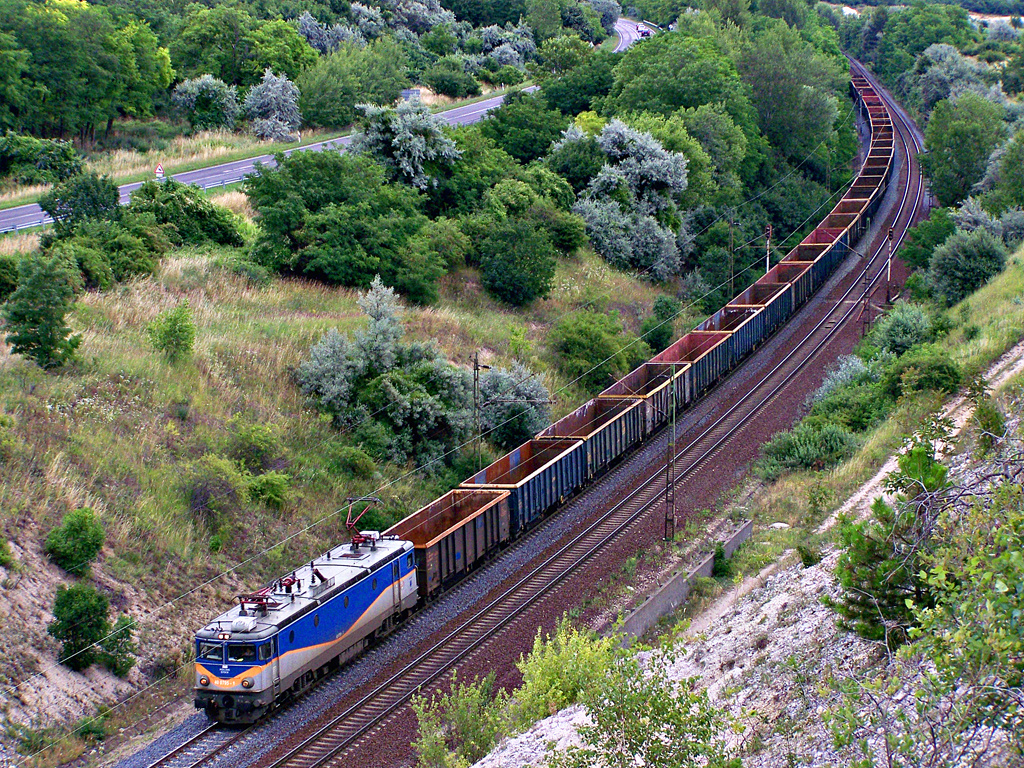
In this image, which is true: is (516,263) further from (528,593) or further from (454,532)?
(528,593)

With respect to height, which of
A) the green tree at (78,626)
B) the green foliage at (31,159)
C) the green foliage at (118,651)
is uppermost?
the green foliage at (31,159)

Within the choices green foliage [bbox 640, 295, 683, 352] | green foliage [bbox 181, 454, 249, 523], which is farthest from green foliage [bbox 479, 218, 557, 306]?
green foliage [bbox 181, 454, 249, 523]

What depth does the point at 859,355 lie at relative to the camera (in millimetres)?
43656

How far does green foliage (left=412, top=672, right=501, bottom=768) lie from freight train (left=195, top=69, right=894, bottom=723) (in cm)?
347

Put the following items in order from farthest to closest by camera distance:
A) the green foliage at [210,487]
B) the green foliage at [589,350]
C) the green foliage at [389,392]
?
the green foliage at [589,350], the green foliage at [389,392], the green foliage at [210,487]

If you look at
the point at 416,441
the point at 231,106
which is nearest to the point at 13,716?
the point at 416,441

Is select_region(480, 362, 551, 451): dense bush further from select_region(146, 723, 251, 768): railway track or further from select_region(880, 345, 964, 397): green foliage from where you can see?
select_region(146, 723, 251, 768): railway track

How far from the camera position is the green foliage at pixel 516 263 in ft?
152

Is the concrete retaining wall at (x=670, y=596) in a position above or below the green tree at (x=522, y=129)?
below

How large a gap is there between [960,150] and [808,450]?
42843 mm

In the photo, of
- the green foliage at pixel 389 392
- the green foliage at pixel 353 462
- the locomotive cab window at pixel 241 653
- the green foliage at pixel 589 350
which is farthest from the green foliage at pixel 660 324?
the locomotive cab window at pixel 241 653

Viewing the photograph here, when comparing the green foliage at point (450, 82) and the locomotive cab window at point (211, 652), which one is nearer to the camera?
the locomotive cab window at point (211, 652)

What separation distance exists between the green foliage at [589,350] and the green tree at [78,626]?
23609 mm

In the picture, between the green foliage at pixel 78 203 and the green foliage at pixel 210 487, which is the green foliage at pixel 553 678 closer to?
the green foliage at pixel 210 487
